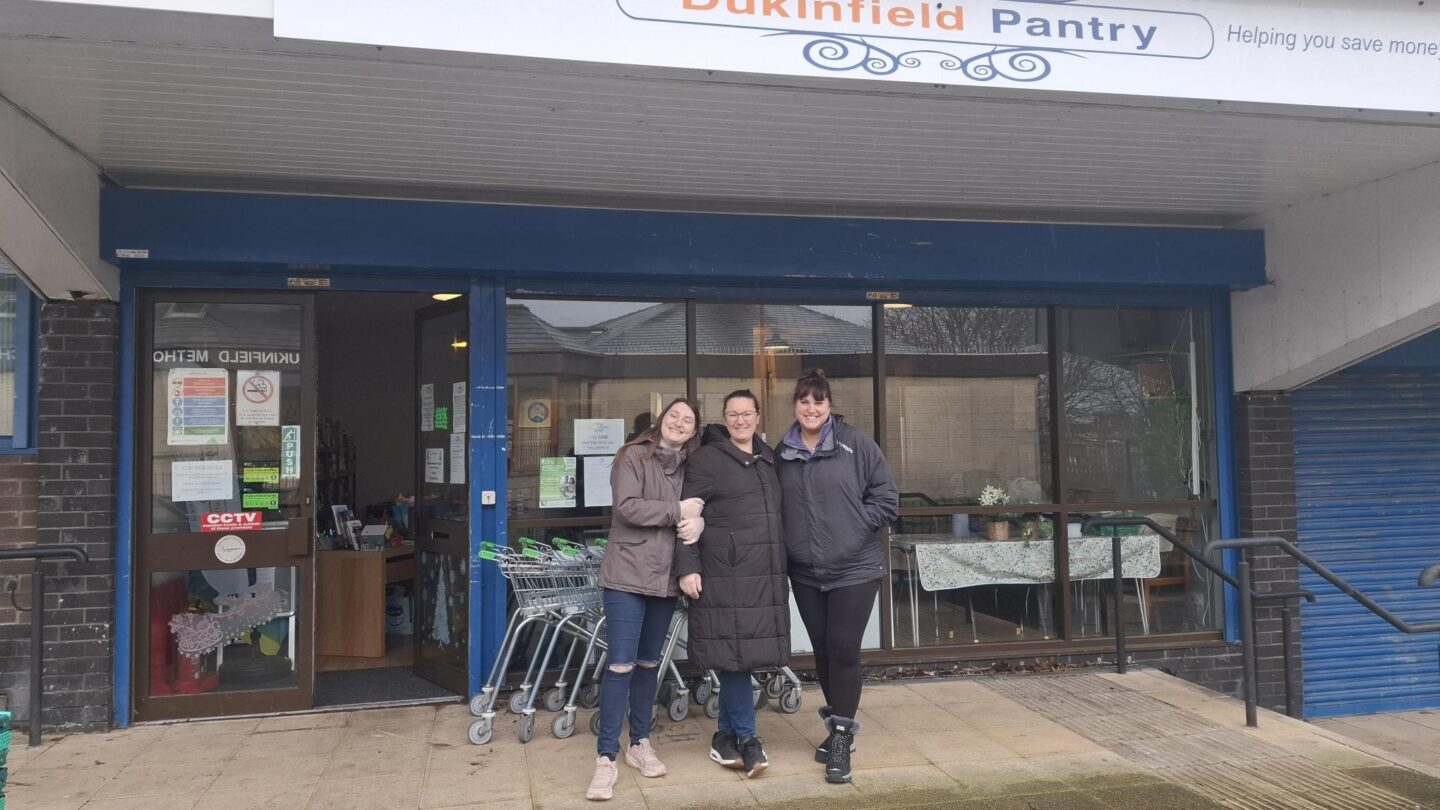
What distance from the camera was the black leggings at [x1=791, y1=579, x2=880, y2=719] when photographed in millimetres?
4469

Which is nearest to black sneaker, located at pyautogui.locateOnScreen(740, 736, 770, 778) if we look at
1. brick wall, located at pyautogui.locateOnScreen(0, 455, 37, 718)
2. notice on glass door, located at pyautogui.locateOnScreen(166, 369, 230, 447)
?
notice on glass door, located at pyautogui.locateOnScreen(166, 369, 230, 447)

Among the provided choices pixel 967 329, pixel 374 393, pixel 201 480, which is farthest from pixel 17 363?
pixel 967 329

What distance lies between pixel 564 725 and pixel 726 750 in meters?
0.90

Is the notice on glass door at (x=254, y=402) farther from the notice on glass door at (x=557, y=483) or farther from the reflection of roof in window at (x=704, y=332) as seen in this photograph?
the notice on glass door at (x=557, y=483)

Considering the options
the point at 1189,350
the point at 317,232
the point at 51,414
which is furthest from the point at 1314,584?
the point at 51,414

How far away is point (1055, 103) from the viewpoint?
4336 mm

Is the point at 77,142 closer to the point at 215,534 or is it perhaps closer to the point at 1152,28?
the point at 215,534

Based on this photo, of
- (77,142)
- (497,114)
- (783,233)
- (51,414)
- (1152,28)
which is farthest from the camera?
(783,233)

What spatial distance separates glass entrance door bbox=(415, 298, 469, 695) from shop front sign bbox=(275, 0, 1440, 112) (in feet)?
7.97

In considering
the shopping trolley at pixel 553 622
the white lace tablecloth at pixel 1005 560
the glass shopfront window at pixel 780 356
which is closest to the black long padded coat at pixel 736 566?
the shopping trolley at pixel 553 622

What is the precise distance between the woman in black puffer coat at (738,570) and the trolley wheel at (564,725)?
3.04 ft

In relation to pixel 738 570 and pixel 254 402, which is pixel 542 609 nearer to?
pixel 738 570

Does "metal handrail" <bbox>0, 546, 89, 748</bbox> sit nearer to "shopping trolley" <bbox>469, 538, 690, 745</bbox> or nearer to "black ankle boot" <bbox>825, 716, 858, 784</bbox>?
"shopping trolley" <bbox>469, 538, 690, 745</bbox>

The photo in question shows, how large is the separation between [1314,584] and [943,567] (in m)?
2.73
